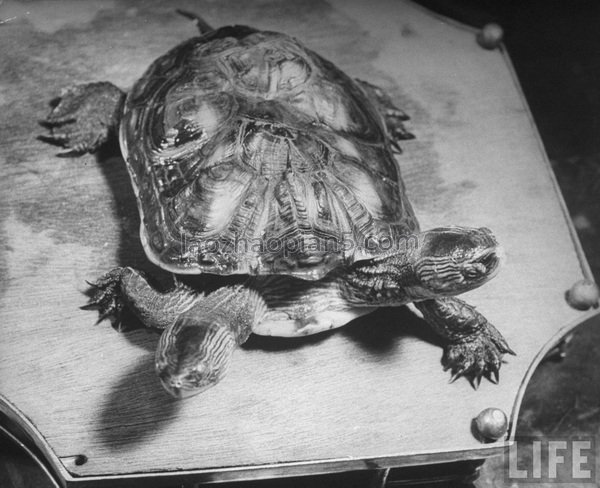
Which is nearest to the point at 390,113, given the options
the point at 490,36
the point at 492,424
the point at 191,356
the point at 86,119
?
the point at 490,36

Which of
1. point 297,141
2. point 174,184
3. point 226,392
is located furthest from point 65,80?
point 226,392

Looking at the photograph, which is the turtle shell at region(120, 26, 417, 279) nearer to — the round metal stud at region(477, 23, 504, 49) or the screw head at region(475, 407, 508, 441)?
the screw head at region(475, 407, 508, 441)

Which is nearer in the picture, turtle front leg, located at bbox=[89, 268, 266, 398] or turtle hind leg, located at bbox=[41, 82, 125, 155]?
turtle front leg, located at bbox=[89, 268, 266, 398]

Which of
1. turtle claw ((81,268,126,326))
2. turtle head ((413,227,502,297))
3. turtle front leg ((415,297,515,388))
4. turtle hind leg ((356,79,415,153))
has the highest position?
turtle head ((413,227,502,297))

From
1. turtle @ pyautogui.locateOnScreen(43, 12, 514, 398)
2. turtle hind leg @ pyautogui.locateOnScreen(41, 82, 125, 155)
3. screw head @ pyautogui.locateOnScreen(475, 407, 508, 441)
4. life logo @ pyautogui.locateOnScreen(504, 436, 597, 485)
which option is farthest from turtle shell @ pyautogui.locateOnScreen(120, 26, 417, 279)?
life logo @ pyautogui.locateOnScreen(504, 436, 597, 485)

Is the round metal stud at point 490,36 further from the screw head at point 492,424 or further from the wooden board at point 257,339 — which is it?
the screw head at point 492,424

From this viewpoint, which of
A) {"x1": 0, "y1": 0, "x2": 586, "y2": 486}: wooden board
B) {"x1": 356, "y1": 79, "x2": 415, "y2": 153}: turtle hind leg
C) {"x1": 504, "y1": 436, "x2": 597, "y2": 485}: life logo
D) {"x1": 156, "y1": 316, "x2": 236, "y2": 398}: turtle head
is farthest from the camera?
{"x1": 356, "y1": 79, "x2": 415, "y2": 153}: turtle hind leg

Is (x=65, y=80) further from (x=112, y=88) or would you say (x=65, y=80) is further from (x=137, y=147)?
(x=137, y=147)
